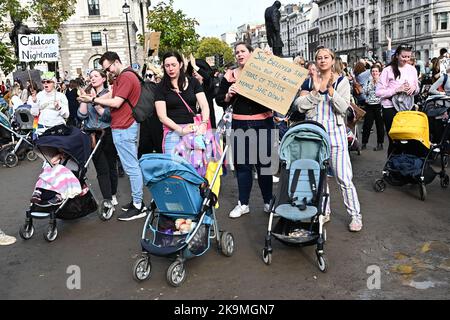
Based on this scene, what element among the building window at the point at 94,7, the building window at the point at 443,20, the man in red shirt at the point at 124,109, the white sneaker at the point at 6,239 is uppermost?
the building window at the point at 94,7

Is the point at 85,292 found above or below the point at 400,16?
below

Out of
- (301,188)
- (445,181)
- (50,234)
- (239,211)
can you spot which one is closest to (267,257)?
(301,188)

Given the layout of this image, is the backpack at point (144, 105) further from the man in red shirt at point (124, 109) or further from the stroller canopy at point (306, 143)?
the stroller canopy at point (306, 143)

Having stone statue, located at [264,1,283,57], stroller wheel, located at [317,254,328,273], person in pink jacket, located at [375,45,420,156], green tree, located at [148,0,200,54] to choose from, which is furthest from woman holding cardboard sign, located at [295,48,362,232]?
green tree, located at [148,0,200,54]

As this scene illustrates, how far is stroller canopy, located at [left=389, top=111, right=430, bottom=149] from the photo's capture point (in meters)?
6.84

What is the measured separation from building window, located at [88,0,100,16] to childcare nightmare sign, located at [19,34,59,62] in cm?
4613

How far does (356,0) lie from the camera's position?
95.2 metres

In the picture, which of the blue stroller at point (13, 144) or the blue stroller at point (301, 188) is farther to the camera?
the blue stroller at point (13, 144)

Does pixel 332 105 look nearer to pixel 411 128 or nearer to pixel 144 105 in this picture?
pixel 411 128

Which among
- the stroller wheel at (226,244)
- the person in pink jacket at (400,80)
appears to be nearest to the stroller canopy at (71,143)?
the stroller wheel at (226,244)

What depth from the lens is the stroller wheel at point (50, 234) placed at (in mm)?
5889

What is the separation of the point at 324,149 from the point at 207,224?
4.90 ft
